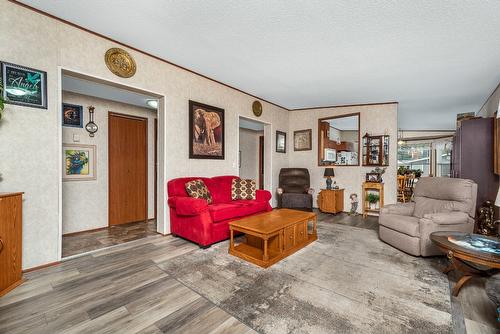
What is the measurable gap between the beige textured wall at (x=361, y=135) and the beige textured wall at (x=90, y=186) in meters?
4.46

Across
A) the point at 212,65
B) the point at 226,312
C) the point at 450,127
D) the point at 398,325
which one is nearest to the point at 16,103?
the point at 212,65

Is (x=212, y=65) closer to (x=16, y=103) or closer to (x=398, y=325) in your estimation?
(x=16, y=103)

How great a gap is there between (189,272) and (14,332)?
4.28ft

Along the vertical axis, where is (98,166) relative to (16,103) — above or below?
below

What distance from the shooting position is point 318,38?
276 cm

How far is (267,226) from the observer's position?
2736 millimetres

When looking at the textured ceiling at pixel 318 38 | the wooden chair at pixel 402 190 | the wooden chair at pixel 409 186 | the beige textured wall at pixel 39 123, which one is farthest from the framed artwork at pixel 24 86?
the wooden chair at pixel 409 186

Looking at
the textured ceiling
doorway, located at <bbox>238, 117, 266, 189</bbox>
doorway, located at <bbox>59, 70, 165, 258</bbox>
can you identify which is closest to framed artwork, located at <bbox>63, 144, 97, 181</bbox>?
doorway, located at <bbox>59, 70, 165, 258</bbox>

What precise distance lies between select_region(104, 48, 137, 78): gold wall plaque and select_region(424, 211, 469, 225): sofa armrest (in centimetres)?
441

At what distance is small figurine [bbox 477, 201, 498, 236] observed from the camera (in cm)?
346

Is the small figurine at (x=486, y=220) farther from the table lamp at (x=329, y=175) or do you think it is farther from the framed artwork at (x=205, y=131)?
the framed artwork at (x=205, y=131)

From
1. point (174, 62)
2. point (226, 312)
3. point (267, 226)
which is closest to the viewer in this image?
point (226, 312)

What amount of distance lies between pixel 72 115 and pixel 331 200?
553cm

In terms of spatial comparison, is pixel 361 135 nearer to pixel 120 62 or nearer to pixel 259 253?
pixel 259 253
